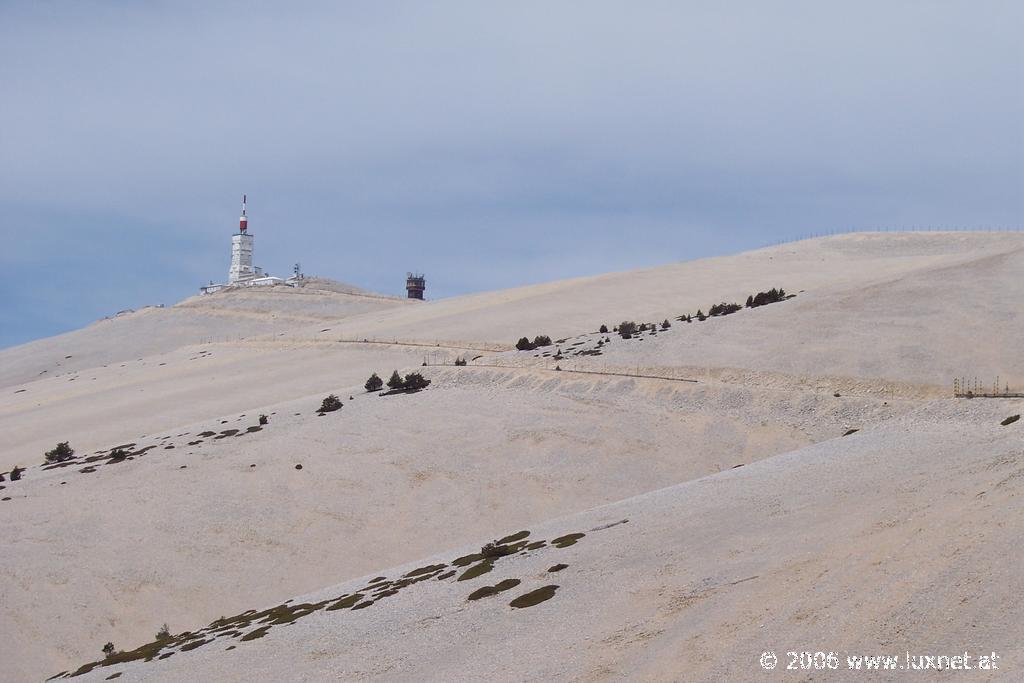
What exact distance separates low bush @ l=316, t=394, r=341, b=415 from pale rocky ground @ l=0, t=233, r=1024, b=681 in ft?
2.25

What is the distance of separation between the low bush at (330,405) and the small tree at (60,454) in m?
13.5

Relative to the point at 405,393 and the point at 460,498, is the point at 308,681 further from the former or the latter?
the point at 405,393

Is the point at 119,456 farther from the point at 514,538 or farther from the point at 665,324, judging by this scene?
the point at 665,324

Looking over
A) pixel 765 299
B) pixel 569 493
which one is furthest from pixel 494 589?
pixel 765 299

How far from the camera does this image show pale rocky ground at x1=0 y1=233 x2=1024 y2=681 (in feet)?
71.9

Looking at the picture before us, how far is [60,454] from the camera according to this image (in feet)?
199

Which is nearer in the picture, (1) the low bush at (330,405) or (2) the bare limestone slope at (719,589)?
(2) the bare limestone slope at (719,589)

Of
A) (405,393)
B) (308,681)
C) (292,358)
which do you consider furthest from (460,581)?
(292,358)

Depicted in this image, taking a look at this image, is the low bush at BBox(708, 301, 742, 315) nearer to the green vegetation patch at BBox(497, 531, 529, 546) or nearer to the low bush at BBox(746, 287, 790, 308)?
the low bush at BBox(746, 287, 790, 308)

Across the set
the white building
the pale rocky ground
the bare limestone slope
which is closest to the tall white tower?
the white building

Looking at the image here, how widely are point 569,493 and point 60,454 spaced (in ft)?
98.9

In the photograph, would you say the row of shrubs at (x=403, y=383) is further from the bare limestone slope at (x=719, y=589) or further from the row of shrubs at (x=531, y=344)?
the bare limestone slope at (x=719, y=589)

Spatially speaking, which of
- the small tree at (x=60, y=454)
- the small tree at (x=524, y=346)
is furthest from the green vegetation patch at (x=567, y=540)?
the small tree at (x=524, y=346)

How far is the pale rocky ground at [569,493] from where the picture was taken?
21906mm
